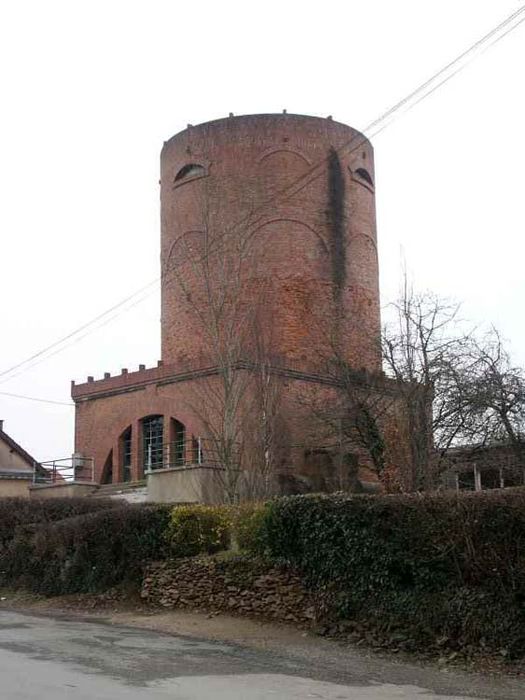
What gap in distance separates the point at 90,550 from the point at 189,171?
22.9 meters

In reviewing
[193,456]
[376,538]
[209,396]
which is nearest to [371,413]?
[209,396]

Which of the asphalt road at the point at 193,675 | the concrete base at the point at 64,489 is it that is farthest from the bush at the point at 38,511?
the concrete base at the point at 64,489

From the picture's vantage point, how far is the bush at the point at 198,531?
18984 millimetres

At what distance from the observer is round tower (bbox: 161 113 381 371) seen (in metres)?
36.9

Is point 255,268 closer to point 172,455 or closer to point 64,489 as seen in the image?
point 172,455

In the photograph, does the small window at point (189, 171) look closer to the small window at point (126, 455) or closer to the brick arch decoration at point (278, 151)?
the brick arch decoration at point (278, 151)

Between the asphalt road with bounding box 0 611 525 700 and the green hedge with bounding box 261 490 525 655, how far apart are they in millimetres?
979

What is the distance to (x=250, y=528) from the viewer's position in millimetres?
17547

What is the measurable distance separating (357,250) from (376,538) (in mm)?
26222

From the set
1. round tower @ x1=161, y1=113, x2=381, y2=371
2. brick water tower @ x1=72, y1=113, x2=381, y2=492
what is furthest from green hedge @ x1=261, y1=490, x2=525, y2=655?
round tower @ x1=161, y1=113, x2=381, y2=371

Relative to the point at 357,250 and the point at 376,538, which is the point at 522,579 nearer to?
the point at 376,538

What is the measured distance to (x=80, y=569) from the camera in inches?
831

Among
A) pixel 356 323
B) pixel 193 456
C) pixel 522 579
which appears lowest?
pixel 522 579

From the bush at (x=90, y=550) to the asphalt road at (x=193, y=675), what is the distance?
189 inches
